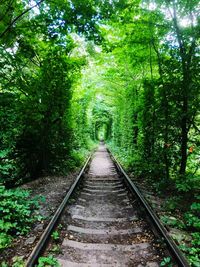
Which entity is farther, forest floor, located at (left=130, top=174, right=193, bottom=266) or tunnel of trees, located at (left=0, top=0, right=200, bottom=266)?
tunnel of trees, located at (left=0, top=0, right=200, bottom=266)

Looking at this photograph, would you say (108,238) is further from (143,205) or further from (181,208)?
(181,208)

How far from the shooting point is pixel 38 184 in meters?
8.65

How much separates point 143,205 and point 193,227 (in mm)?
1321

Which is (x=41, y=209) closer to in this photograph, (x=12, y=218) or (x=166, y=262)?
(x=12, y=218)

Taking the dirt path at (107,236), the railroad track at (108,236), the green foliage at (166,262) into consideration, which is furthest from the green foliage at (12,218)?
the green foliage at (166,262)

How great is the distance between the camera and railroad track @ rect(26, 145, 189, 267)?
386cm

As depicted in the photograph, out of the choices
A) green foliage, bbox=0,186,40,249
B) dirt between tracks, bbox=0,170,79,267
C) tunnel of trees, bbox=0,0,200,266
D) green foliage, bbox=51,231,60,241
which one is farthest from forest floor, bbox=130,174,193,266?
green foliage, bbox=0,186,40,249

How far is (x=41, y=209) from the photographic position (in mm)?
6004

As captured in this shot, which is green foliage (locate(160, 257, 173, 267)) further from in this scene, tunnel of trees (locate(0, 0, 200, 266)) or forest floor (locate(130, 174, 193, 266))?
tunnel of trees (locate(0, 0, 200, 266))

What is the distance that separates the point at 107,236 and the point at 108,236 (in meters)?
0.02

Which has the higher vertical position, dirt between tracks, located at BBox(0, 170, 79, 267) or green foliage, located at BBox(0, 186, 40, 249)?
green foliage, located at BBox(0, 186, 40, 249)

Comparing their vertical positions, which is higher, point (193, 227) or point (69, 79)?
point (69, 79)

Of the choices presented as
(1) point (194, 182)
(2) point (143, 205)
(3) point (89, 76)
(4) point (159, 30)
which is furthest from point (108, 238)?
(3) point (89, 76)

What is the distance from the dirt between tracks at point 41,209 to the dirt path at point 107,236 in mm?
460
